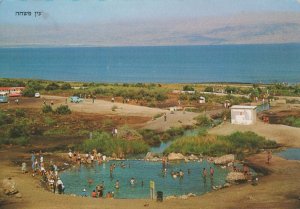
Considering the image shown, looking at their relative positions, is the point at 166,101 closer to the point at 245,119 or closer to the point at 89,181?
the point at 245,119

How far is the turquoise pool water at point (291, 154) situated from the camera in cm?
4848

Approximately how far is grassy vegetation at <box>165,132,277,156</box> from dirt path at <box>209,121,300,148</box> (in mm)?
2024

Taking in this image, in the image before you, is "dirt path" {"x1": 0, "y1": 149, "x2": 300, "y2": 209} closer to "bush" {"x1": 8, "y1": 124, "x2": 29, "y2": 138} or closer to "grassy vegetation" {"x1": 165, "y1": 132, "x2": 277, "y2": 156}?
"grassy vegetation" {"x1": 165, "y1": 132, "x2": 277, "y2": 156}

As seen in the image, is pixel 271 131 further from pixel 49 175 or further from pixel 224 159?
pixel 49 175

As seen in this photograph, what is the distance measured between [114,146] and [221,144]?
977 cm

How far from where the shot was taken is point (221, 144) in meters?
51.6

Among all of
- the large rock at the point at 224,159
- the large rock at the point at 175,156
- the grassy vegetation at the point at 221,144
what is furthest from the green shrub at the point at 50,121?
the large rock at the point at 224,159

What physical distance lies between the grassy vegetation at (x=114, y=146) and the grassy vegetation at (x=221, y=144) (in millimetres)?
3059

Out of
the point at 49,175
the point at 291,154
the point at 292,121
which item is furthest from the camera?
the point at 292,121

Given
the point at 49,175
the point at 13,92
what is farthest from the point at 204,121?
the point at 13,92

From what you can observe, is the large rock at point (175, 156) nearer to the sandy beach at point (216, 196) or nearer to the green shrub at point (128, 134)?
the sandy beach at point (216, 196)

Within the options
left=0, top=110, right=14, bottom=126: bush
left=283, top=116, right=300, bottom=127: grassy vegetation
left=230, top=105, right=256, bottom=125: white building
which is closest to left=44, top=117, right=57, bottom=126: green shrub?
left=0, top=110, right=14, bottom=126: bush

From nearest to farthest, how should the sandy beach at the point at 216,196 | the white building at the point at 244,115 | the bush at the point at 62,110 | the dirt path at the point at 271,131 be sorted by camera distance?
the sandy beach at the point at 216,196 → the dirt path at the point at 271,131 → the white building at the point at 244,115 → the bush at the point at 62,110

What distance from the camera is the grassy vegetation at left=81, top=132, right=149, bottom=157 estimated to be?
51.6 meters
